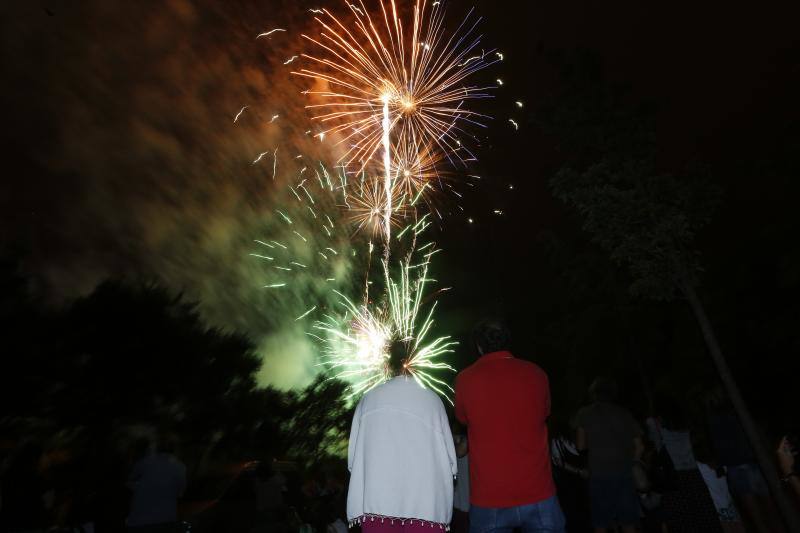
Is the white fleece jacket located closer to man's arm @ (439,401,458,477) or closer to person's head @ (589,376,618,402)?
man's arm @ (439,401,458,477)

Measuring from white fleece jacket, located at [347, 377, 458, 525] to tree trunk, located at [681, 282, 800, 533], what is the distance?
30.6 ft

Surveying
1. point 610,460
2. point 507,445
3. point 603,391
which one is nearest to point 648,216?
point 603,391

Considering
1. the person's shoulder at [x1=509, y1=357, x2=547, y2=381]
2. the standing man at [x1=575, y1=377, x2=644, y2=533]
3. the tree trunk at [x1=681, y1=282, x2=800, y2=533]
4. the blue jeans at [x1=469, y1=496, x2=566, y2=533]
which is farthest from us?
the tree trunk at [x1=681, y1=282, x2=800, y2=533]

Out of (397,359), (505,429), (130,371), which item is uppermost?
(130,371)

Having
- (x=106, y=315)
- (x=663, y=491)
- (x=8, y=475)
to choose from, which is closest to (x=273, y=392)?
(x=106, y=315)

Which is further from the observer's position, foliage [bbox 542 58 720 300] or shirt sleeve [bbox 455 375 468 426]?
foliage [bbox 542 58 720 300]

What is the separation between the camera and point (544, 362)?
137ft

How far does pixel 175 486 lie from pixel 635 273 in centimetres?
1292

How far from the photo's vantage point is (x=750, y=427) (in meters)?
12.4

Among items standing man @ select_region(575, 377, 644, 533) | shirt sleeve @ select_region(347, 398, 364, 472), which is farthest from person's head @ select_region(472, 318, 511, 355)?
standing man @ select_region(575, 377, 644, 533)

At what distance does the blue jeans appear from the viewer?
3.25 m

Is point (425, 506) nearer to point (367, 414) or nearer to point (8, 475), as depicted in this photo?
point (367, 414)

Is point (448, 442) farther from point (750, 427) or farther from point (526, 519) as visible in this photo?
point (750, 427)

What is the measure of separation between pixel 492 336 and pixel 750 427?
1135 centimetres
